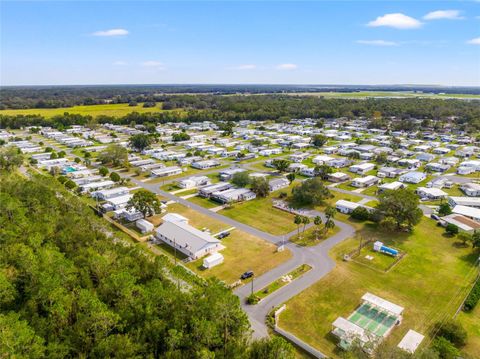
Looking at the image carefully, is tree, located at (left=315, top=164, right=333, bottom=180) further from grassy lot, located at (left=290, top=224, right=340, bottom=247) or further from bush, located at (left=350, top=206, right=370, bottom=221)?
grassy lot, located at (left=290, top=224, right=340, bottom=247)

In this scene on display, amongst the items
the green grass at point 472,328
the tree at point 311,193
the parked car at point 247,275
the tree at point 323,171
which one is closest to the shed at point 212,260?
the parked car at point 247,275

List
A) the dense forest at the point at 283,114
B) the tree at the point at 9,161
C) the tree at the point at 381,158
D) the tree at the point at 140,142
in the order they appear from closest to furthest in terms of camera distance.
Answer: the tree at the point at 9,161 < the tree at the point at 381,158 < the tree at the point at 140,142 < the dense forest at the point at 283,114

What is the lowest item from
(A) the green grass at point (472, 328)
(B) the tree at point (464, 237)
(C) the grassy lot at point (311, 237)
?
Result: (A) the green grass at point (472, 328)

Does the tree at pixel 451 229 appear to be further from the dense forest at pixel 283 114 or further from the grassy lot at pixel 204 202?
the dense forest at pixel 283 114

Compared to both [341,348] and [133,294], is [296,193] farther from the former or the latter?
[133,294]

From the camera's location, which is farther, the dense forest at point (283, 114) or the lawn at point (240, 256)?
the dense forest at point (283, 114)

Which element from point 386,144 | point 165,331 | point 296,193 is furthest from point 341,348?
point 386,144

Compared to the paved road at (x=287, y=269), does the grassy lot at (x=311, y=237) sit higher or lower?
higher
